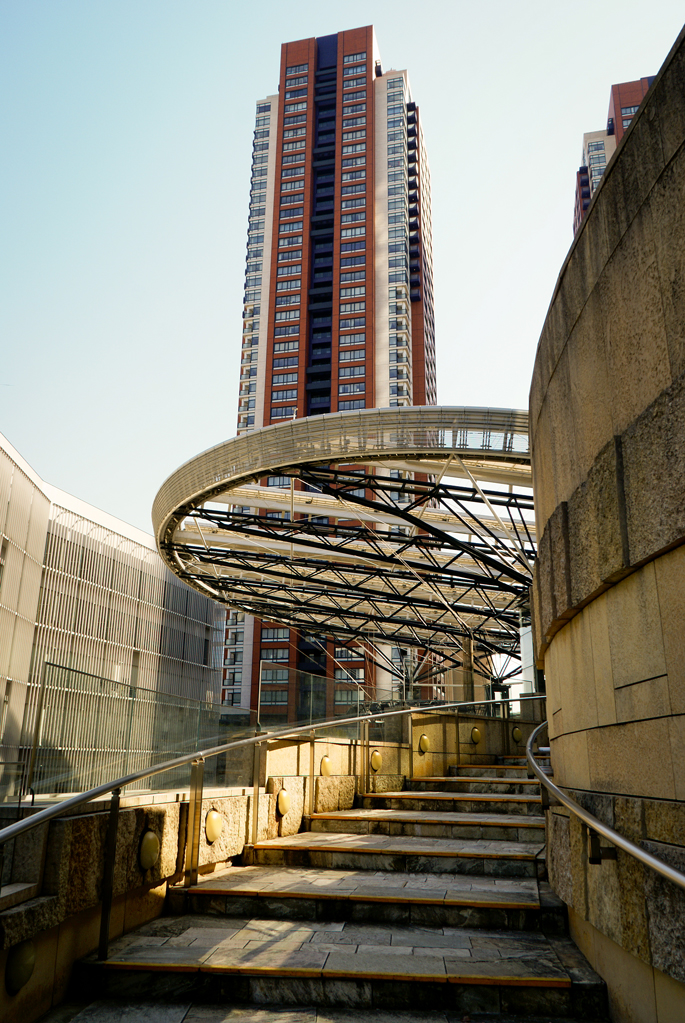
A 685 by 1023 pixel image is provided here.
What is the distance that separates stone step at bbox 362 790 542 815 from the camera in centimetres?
1004

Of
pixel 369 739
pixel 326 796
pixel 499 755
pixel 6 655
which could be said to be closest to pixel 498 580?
pixel 499 755

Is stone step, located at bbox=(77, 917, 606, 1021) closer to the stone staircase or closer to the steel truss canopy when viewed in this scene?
the stone staircase

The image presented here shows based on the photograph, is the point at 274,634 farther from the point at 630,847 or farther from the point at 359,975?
the point at 630,847

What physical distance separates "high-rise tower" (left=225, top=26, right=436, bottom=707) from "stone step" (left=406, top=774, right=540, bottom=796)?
6469cm

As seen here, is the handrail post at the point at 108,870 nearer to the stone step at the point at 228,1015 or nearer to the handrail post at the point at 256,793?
the stone step at the point at 228,1015

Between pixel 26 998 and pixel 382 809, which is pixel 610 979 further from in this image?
pixel 382 809

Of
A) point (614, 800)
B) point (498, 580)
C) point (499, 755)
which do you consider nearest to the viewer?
point (614, 800)

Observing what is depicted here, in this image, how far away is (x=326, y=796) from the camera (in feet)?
34.3

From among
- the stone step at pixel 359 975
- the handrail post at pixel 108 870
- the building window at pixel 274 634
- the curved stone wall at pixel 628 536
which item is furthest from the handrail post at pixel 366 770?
the building window at pixel 274 634

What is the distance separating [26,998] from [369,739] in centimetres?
796

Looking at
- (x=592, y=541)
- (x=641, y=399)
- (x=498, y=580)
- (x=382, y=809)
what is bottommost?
(x=382, y=809)

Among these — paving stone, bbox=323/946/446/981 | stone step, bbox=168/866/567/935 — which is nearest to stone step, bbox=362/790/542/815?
stone step, bbox=168/866/567/935

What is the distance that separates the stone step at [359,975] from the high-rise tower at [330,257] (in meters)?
71.6

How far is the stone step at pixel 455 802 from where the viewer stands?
395 inches
